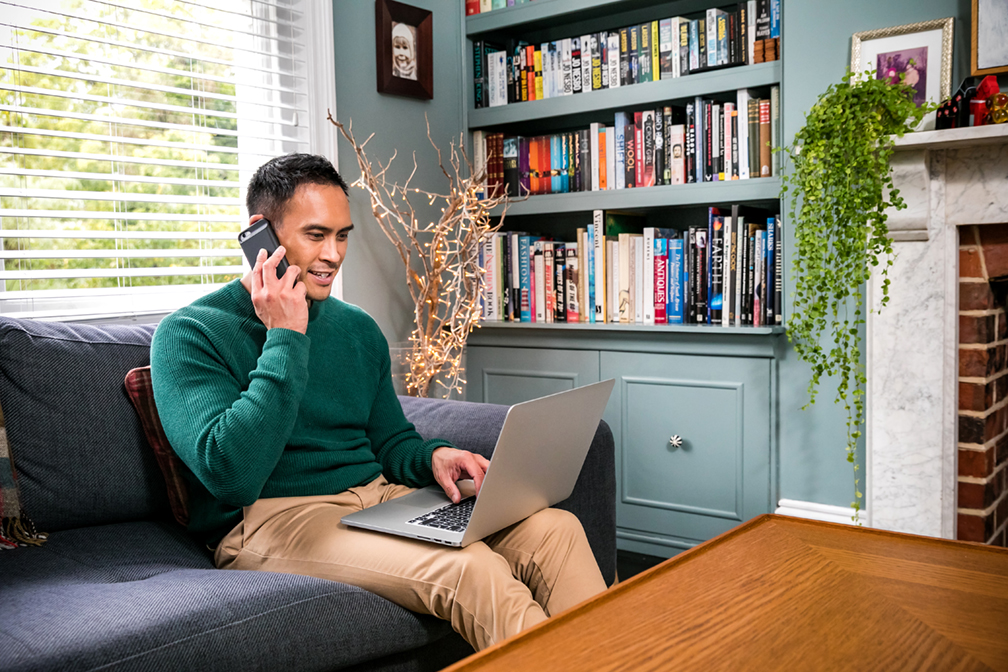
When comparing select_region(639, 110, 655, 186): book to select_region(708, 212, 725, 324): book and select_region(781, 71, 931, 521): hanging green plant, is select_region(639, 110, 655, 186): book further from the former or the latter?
select_region(781, 71, 931, 521): hanging green plant

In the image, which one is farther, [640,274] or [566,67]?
[566,67]

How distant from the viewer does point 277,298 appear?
1497mm

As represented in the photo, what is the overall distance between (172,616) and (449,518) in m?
0.49

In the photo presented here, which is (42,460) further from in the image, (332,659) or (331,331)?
(332,659)

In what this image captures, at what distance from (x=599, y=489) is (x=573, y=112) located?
4.80 feet

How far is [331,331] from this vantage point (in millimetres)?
1691

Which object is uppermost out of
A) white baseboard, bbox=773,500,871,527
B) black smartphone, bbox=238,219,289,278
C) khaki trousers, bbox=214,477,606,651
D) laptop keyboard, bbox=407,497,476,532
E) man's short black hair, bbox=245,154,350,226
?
man's short black hair, bbox=245,154,350,226

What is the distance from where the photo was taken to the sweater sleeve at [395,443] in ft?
5.59

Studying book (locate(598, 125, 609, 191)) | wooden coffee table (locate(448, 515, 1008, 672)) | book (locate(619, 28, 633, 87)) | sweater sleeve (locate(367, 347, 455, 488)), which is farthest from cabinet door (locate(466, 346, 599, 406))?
wooden coffee table (locate(448, 515, 1008, 672))

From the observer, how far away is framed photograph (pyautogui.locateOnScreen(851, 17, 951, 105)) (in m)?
2.10

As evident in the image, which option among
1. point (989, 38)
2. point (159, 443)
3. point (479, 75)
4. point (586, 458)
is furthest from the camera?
point (479, 75)

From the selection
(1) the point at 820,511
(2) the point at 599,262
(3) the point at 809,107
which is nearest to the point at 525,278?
(2) the point at 599,262

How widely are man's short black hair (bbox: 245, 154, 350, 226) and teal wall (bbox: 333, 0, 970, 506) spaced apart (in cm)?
101

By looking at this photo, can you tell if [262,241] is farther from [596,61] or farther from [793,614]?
[596,61]
